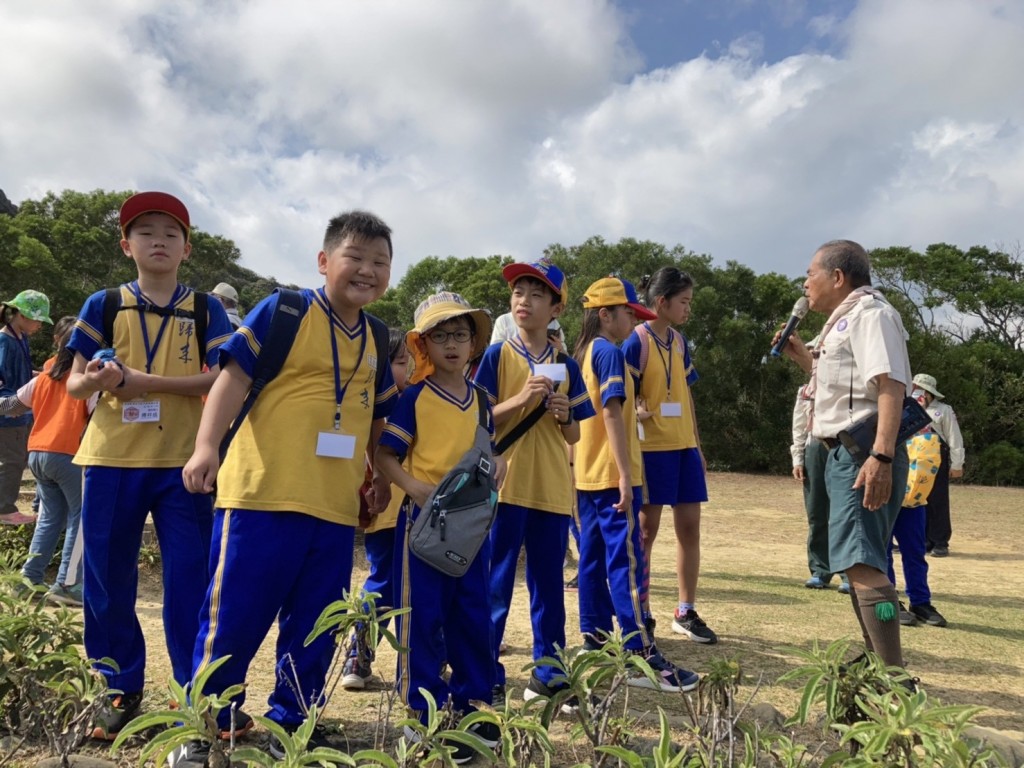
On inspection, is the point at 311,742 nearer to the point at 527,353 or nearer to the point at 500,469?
the point at 500,469

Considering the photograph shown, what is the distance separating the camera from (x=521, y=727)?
1.93 meters

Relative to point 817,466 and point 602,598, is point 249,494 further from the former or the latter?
point 817,466

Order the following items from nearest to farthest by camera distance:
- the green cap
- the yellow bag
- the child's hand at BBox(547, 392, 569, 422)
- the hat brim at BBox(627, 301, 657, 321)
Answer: the child's hand at BBox(547, 392, 569, 422)
the hat brim at BBox(627, 301, 657, 321)
the green cap
the yellow bag

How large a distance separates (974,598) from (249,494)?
22.1 feet

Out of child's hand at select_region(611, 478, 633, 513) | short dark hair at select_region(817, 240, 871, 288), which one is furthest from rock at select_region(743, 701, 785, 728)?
short dark hair at select_region(817, 240, 871, 288)

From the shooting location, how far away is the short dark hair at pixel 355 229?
120 inches

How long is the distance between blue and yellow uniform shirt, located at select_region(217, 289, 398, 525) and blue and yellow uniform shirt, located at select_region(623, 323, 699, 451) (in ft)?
7.53

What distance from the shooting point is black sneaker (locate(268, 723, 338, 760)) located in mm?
2658

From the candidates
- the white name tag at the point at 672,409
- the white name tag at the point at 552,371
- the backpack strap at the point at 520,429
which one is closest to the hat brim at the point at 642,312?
the white name tag at the point at 672,409

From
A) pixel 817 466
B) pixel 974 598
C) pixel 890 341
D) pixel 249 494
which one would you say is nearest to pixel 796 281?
pixel 974 598

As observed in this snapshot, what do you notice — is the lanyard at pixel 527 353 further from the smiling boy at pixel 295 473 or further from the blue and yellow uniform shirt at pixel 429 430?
the smiling boy at pixel 295 473

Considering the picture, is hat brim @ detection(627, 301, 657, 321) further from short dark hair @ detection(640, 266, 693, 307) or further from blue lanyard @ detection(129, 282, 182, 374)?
blue lanyard @ detection(129, 282, 182, 374)

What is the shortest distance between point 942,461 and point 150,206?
8925mm

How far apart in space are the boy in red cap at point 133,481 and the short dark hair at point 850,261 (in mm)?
2914
